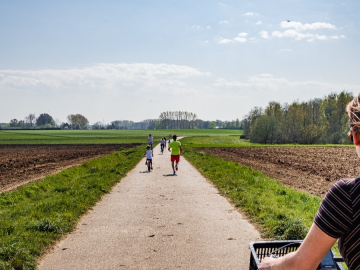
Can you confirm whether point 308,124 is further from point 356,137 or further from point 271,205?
point 356,137

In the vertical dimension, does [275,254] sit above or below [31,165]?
above

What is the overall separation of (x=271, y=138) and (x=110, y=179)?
3272 inches

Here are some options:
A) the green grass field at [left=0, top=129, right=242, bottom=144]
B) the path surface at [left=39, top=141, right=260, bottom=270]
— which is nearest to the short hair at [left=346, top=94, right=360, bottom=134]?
the path surface at [left=39, top=141, right=260, bottom=270]

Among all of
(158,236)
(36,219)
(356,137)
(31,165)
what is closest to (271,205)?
(158,236)

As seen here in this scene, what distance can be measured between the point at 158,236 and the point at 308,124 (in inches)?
3437

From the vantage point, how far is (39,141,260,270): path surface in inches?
236

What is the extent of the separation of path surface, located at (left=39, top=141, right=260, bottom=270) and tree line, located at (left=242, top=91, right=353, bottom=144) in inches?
2931

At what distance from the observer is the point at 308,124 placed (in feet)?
292

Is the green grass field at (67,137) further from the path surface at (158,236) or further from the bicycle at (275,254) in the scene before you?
the bicycle at (275,254)

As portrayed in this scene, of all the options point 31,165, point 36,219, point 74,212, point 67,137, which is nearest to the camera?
point 36,219

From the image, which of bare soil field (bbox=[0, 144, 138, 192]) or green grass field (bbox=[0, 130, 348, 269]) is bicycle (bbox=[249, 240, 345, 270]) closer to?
green grass field (bbox=[0, 130, 348, 269])

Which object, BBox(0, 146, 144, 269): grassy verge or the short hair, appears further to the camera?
BBox(0, 146, 144, 269): grassy verge

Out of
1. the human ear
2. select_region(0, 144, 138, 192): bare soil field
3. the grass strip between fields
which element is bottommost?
select_region(0, 144, 138, 192): bare soil field

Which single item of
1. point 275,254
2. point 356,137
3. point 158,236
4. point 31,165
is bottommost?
point 31,165
